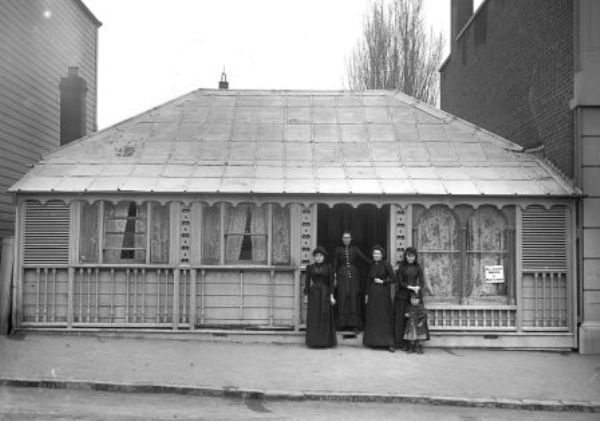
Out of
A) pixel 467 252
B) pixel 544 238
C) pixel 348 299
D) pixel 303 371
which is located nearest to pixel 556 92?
pixel 544 238

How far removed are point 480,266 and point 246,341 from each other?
4461 mm

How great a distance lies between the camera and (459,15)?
22.3 metres

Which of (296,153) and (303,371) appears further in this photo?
(296,153)

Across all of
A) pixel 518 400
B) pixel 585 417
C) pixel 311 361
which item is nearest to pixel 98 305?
pixel 311 361

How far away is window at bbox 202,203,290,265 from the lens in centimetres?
1282

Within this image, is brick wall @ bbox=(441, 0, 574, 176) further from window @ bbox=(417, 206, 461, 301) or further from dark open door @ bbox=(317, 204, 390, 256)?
dark open door @ bbox=(317, 204, 390, 256)

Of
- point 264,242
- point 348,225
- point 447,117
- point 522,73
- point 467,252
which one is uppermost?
point 522,73

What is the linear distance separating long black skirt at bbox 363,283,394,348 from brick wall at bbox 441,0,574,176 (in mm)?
4135

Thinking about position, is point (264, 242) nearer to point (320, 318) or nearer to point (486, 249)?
point (320, 318)

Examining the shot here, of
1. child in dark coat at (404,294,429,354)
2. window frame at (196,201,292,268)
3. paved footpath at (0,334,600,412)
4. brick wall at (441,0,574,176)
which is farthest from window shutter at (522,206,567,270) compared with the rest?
window frame at (196,201,292,268)

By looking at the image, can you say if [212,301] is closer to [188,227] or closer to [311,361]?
[188,227]

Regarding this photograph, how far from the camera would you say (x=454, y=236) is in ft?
41.9

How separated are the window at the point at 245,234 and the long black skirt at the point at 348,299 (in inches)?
42.7

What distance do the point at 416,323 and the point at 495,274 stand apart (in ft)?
6.26
